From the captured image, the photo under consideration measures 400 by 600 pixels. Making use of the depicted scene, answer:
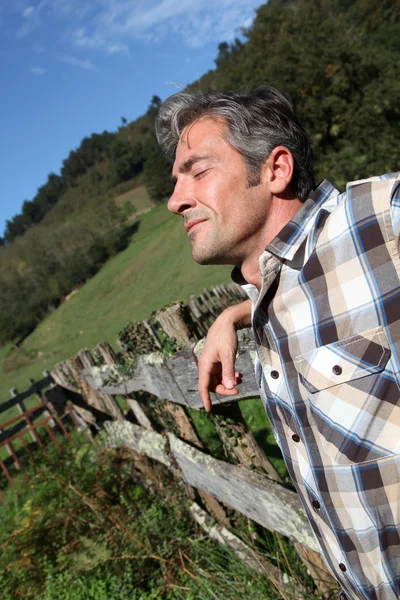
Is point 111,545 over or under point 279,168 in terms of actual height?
under

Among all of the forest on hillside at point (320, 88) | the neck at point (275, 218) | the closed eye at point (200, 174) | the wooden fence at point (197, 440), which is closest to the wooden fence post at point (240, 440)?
the wooden fence at point (197, 440)

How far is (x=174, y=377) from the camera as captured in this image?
2.79 metres

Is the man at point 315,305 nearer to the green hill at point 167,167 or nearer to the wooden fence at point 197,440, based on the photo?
the wooden fence at point 197,440

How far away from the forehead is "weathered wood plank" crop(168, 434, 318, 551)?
63.6 inches

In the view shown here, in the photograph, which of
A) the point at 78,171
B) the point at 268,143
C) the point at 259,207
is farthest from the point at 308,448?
the point at 78,171

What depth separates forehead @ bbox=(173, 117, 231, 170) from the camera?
1728 millimetres

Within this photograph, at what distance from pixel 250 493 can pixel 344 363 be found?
1.51 m

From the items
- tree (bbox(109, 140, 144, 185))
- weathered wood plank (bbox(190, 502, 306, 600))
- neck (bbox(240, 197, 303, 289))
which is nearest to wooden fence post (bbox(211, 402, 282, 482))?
weathered wood plank (bbox(190, 502, 306, 600))

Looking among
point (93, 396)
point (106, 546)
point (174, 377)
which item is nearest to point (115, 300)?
point (93, 396)

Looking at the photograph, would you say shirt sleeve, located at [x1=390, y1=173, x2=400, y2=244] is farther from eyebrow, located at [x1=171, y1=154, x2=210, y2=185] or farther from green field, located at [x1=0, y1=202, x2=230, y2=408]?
green field, located at [x1=0, y1=202, x2=230, y2=408]

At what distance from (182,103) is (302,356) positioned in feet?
4.13

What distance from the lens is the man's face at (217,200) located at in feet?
5.25

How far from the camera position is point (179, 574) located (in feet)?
10.0

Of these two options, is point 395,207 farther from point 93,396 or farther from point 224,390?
point 93,396
